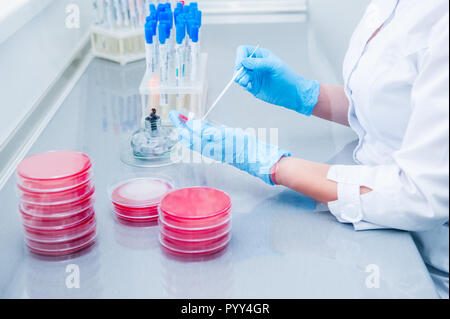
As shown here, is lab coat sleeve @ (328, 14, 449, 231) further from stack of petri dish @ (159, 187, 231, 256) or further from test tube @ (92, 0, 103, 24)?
test tube @ (92, 0, 103, 24)

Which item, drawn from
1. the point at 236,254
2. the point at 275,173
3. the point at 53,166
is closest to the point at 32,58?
the point at 53,166

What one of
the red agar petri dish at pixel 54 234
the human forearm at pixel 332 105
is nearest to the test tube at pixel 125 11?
the human forearm at pixel 332 105

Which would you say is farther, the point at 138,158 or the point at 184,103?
the point at 184,103

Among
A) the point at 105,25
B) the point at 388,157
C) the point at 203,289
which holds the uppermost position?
the point at 105,25

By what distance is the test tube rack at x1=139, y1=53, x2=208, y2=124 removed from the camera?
1696mm

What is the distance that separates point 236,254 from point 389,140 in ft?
1.79

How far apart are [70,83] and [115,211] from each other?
0.99m

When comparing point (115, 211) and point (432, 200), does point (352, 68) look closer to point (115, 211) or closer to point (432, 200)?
point (432, 200)

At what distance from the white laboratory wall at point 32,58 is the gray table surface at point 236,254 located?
14 centimetres

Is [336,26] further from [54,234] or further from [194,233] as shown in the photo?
[54,234]

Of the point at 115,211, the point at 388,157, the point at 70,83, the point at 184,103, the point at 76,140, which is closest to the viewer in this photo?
the point at 115,211

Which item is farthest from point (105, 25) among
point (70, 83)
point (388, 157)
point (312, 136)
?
point (388, 157)

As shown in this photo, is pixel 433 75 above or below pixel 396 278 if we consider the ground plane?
above

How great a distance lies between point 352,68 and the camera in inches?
58.7
